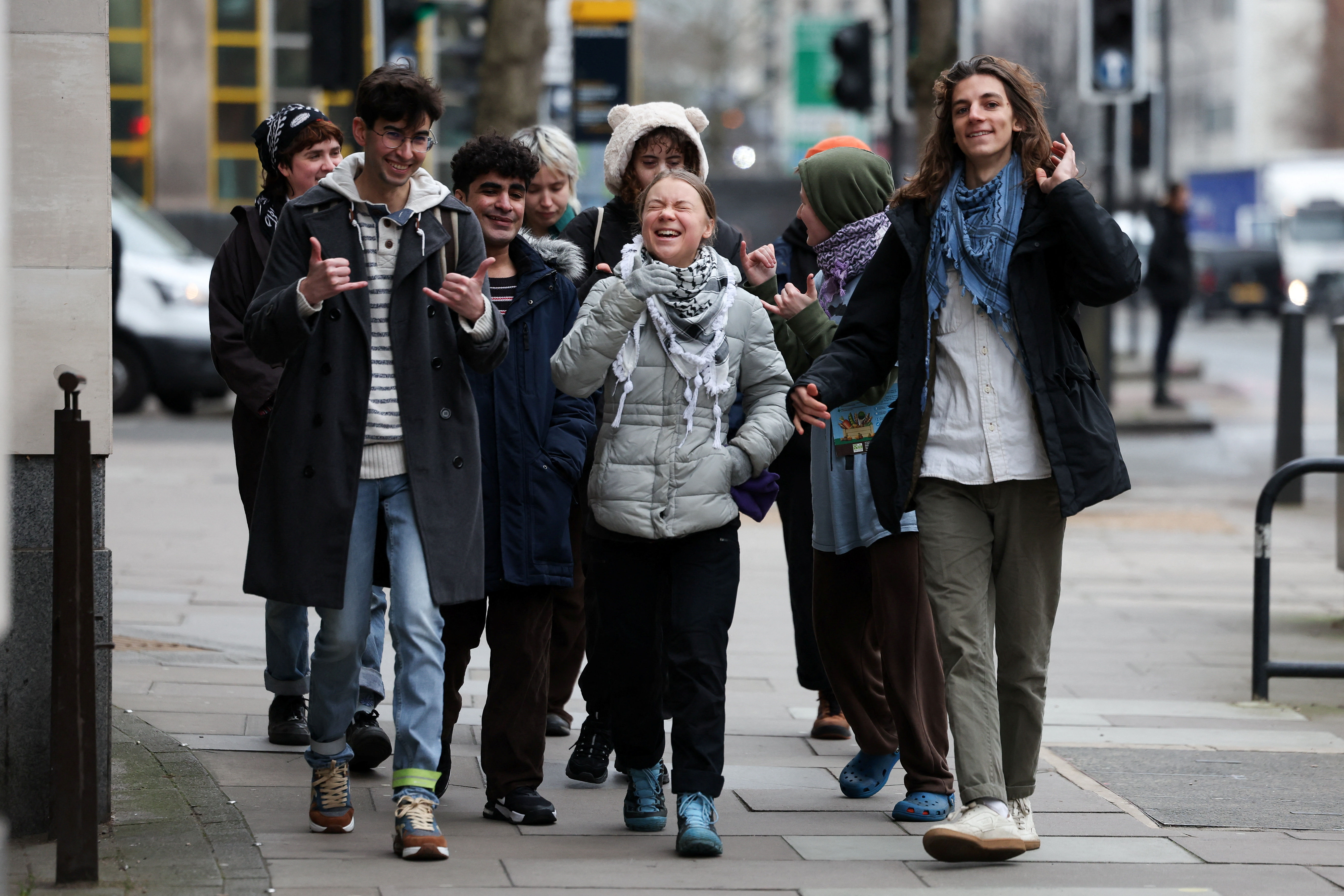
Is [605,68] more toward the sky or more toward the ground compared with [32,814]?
more toward the sky

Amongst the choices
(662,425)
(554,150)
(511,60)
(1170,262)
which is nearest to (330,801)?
(662,425)

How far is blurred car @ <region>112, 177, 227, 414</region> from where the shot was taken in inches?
662

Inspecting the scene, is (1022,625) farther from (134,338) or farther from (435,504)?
(134,338)

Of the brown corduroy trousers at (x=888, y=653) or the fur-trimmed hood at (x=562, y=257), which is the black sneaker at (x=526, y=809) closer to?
the brown corduroy trousers at (x=888, y=653)

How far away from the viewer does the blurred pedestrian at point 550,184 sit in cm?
597

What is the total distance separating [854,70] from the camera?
16328 mm

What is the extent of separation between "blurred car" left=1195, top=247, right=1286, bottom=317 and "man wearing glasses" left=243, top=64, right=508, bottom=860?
41578mm

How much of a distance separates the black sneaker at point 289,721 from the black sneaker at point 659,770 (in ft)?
3.46

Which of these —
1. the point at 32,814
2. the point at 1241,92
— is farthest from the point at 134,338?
the point at 1241,92

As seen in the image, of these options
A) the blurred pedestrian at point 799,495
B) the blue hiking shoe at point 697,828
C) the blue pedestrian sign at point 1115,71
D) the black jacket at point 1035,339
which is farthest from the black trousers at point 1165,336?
the blue hiking shoe at point 697,828

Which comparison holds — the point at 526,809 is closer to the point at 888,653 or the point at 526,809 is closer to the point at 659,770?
the point at 659,770

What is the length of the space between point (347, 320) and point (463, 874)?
4.39ft

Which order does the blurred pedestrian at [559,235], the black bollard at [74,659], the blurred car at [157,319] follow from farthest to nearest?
the blurred car at [157,319] < the blurred pedestrian at [559,235] < the black bollard at [74,659]

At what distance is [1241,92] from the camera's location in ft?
264
